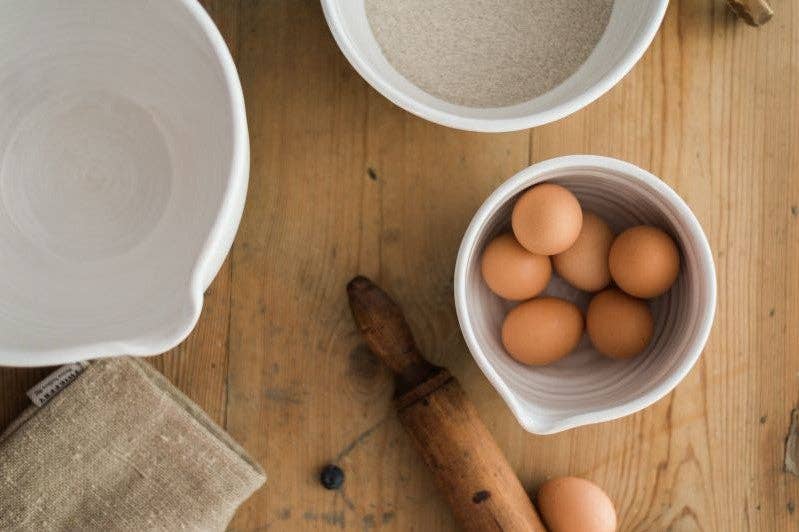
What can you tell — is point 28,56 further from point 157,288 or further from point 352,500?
point 352,500

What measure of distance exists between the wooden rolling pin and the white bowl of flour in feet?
0.61

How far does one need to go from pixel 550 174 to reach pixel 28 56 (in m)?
0.47

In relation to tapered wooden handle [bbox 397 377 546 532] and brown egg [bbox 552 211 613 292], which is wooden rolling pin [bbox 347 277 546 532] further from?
brown egg [bbox 552 211 613 292]

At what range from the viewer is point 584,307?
803 millimetres

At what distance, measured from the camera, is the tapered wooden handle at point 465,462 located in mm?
752

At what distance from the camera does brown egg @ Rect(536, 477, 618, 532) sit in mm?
759

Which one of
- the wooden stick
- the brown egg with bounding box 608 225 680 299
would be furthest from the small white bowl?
the wooden stick

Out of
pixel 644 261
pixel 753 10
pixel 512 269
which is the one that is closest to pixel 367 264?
pixel 512 269

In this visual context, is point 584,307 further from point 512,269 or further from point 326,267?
point 326,267

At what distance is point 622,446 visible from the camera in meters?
0.82

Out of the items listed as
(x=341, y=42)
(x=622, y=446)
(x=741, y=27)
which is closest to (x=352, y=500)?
(x=622, y=446)

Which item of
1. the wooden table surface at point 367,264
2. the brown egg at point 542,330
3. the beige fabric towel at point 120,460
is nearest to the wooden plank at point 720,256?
the wooden table surface at point 367,264

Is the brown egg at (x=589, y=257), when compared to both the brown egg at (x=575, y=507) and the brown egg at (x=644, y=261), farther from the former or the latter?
the brown egg at (x=575, y=507)

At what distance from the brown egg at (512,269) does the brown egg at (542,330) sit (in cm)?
2
